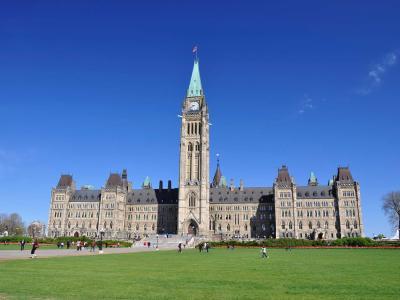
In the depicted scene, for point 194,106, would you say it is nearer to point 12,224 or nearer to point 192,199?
point 192,199

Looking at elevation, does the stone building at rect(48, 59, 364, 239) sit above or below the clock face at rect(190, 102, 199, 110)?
below

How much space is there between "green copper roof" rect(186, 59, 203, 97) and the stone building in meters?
0.34

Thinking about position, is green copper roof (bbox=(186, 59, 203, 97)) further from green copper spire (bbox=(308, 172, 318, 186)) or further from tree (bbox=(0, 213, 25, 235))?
tree (bbox=(0, 213, 25, 235))

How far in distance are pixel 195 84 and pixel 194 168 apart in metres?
30.3

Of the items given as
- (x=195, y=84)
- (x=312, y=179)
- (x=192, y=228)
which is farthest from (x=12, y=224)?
(x=312, y=179)

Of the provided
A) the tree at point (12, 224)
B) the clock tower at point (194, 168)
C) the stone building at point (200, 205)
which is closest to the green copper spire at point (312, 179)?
the stone building at point (200, 205)

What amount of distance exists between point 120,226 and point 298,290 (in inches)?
5060

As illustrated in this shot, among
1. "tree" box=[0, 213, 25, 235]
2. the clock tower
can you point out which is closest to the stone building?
the clock tower

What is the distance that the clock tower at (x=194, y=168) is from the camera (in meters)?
123

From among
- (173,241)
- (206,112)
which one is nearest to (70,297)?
(173,241)

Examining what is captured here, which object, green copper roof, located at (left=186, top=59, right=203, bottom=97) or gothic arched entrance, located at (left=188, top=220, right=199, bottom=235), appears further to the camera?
green copper roof, located at (left=186, top=59, right=203, bottom=97)

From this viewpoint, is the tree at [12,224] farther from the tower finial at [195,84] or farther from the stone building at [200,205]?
the tower finial at [195,84]

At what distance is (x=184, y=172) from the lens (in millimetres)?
127062

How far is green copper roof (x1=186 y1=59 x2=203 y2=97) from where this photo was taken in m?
137
